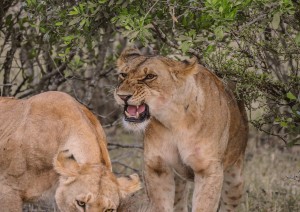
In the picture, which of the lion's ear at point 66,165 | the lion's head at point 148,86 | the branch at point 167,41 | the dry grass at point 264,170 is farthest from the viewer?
the dry grass at point 264,170

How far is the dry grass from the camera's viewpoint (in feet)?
22.3

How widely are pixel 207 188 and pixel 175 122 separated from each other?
0.43 metres

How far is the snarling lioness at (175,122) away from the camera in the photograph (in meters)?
5.18

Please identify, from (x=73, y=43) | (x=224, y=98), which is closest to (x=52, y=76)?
(x=73, y=43)

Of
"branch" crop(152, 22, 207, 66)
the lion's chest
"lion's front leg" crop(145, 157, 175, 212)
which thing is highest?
"branch" crop(152, 22, 207, 66)

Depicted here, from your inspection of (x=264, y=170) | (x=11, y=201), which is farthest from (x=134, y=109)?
(x=264, y=170)

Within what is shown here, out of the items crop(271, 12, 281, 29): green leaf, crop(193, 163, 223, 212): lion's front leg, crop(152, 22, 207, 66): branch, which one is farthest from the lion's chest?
crop(271, 12, 281, 29): green leaf

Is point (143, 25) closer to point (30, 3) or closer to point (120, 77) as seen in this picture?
point (120, 77)

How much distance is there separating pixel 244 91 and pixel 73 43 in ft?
3.67

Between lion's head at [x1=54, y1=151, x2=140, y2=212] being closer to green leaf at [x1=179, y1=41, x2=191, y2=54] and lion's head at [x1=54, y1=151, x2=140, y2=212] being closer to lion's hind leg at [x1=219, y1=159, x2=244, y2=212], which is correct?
green leaf at [x1=179, y1=41, x2=191, y2=54]

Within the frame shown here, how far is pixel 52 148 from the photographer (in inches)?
196

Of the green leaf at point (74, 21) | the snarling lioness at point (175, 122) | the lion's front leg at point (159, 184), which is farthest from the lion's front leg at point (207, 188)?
the green leaf at point (74, 21)

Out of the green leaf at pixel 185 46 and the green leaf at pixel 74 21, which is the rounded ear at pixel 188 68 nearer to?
the green leaf at pixel 185 46

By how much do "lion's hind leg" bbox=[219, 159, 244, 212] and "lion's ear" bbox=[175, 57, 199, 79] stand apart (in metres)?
1.05
